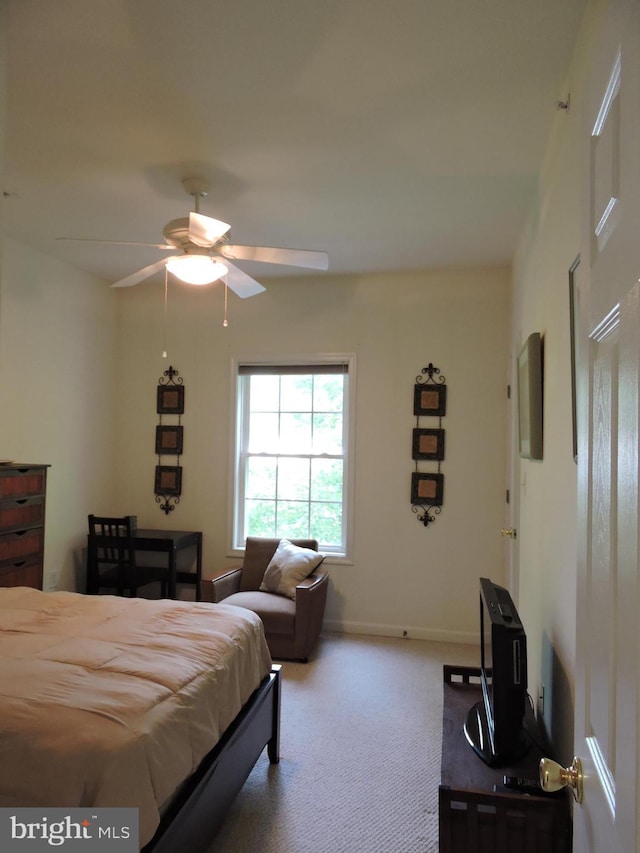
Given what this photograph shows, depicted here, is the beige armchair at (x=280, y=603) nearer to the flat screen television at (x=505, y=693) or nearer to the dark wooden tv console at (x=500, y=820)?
the flat screen television at (x=505, y=693)

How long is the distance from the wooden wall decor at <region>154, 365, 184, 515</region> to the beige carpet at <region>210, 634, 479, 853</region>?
1.86m

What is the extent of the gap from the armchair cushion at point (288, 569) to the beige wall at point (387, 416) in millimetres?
439

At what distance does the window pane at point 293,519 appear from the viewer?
15.7ft

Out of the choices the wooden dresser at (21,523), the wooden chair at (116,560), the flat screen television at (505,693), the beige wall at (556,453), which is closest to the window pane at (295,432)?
the wooden chair at (116,560)

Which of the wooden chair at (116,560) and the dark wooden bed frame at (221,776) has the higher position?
the wooden chair at (116,560)

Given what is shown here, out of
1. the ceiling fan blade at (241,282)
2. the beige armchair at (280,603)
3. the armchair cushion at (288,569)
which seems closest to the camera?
the ceiling fan blade at (241,282)

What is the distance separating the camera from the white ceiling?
183 cm

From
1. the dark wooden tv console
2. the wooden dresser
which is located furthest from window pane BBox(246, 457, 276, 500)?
the dark wooden tv console

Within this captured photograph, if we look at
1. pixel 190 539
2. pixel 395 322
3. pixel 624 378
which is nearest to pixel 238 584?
pixel 190 539

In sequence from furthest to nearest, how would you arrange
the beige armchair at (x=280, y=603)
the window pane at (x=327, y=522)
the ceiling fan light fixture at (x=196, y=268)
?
the window pane at (x=327, y=522)
the beige armchair at (x=280, y=603)
the ceiling fan light fixture at (x=196, y=268)

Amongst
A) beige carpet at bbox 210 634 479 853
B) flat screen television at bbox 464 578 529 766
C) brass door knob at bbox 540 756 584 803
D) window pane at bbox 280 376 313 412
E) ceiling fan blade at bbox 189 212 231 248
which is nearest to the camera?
brass door knob at bbox 540 756 584 803

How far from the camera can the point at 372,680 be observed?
143 inches

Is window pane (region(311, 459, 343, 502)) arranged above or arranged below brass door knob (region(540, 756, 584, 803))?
above

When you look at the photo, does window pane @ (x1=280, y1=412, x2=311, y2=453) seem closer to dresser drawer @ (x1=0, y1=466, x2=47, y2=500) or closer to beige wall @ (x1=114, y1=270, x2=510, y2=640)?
beige wall @ (x1=114, y1=270, x2=510, y2=640)
